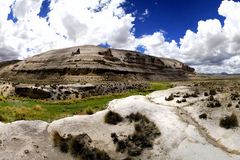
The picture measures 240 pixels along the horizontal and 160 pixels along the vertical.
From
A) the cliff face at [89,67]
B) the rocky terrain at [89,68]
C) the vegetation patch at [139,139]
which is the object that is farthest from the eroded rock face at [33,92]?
the cliff face at [89,67]

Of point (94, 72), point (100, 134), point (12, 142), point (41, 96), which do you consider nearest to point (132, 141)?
point (100, 134)

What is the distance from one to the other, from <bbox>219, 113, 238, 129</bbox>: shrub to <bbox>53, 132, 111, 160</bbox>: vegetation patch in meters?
10.3

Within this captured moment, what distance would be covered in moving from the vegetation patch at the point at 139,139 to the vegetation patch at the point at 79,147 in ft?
5.65

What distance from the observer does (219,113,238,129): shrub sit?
31844 millimetres

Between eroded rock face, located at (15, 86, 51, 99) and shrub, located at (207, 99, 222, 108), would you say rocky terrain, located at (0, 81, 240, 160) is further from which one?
→ eroded rock face, located at (15, 86, 51, 99)

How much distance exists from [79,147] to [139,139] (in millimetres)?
4613

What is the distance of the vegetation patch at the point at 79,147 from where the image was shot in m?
28.0

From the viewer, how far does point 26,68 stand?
575 feet

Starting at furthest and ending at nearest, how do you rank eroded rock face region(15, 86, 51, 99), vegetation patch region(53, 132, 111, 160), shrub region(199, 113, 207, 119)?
1. eroded rock face region(15, 86, 51, 99)
2. shrub region(199, 113, 207, 119)
3. vegetation patch region(53, 132, 111, 160)

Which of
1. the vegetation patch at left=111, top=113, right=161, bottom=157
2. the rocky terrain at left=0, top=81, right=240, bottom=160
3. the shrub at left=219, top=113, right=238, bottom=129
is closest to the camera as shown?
the rocky terrain at left=0, top=81, right=240, bottom=160

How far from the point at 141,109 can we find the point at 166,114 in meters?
2.45

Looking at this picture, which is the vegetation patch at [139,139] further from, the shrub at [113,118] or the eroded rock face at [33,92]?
the eroded rock face at [33,92]

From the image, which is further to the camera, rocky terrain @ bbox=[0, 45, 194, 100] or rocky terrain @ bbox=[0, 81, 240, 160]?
rocky terrain @ bbox=[0, 45, 194, 100]

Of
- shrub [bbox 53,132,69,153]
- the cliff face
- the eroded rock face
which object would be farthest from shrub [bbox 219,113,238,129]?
the cliff face
